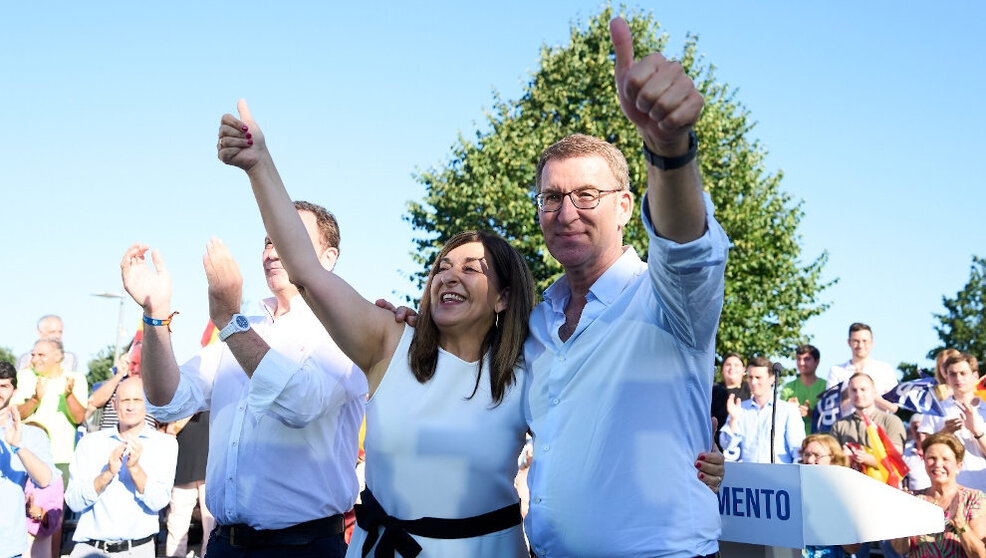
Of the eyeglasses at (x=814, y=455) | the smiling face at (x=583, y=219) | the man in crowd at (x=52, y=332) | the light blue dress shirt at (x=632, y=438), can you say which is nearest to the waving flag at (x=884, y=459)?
the eyeglasses at (x=814, y=455)

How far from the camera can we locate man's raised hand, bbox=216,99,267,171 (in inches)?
115

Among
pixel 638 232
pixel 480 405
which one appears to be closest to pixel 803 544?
pixel 480 405

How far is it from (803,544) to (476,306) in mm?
1364

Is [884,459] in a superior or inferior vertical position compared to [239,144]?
inferior

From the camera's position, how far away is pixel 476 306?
3.12 meters

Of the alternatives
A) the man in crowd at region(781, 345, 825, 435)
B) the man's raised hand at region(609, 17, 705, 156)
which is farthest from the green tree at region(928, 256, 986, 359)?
the man's raised hand at region(609, 17, 705, 156)

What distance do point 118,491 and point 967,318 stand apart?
159 ft

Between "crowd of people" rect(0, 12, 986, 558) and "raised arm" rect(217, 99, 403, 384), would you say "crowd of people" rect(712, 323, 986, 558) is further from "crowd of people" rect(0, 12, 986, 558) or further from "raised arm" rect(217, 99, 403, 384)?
"raised arm" rect(217, 99, 403, 384)

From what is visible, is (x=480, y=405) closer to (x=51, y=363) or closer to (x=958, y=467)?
(x=958, y=467)

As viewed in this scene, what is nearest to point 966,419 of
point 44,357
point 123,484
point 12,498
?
point 123,484

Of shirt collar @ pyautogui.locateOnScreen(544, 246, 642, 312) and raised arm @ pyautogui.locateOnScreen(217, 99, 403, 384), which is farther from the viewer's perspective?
raised arm @ pyautogui.locateOnScreen(217, 99, 403, 384)

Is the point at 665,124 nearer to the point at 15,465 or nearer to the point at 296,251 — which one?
the point at 296,251

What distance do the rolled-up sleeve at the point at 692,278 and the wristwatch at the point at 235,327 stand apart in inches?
65.3

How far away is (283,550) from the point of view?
3.66m
